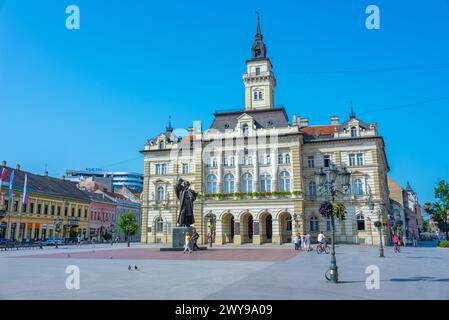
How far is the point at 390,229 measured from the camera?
55.4 m

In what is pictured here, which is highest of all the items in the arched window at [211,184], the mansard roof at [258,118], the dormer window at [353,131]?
the mansard roof at [258,118]

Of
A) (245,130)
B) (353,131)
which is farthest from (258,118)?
(353,131)

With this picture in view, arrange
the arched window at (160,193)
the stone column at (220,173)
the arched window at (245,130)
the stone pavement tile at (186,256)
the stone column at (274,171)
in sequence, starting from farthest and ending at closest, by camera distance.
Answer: the arched window at (160,193), the stone column at (220,173), the arched window at (245,130), the stone column at (274,171), the stone pavement tile at (186,256)

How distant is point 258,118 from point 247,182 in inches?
386

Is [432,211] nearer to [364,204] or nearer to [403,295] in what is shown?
[364,204]

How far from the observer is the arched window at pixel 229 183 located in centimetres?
5459

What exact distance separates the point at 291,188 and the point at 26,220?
42.0 metres

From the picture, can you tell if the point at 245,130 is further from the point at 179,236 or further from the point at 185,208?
the point at 179,236

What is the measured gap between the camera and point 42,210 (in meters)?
64.0

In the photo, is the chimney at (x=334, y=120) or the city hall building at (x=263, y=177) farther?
the chimney at (x=334, y=120)

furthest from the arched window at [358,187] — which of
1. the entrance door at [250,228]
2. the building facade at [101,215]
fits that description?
the building facade at [101,215]

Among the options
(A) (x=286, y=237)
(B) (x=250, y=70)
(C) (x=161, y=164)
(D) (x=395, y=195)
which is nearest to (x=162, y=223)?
(C) (x=161, y=164)

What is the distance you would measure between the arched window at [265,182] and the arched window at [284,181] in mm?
1579

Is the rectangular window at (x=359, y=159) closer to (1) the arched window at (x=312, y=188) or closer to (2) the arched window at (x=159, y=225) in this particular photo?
(1) the arched window at (x=312, y=188)
